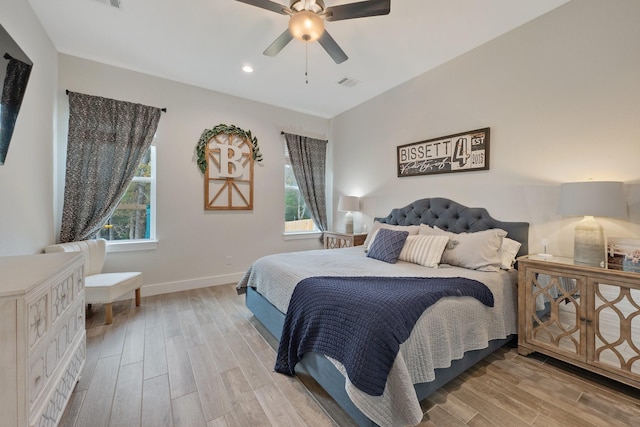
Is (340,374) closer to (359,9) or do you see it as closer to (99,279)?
(359,9)

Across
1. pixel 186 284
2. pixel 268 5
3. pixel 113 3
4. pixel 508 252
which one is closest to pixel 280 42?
pixel 268 5

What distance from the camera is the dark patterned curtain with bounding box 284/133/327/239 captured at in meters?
4.68

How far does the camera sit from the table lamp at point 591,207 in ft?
6.08

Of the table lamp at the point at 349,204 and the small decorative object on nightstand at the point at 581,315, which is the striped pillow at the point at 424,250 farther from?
the table lamp at the point at 349,204

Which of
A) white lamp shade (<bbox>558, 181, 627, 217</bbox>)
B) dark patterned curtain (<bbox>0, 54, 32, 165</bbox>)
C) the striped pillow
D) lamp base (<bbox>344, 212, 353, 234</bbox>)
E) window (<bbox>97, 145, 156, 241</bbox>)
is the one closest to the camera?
dark patterned curtain (<bbox>0, 54, 32, 165</bbox>)

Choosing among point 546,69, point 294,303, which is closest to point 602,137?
point 546,69

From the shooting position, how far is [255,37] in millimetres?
2707

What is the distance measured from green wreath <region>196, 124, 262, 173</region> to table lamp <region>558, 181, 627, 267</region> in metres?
3.80

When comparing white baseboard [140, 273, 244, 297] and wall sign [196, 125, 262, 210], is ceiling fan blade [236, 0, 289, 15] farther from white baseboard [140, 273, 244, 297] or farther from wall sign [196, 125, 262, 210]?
white baseboard [140, 273, 244, 297]

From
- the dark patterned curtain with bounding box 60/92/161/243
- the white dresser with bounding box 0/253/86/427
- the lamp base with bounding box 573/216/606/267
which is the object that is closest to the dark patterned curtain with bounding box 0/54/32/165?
the white dresser with bounding box 0/253/86/427

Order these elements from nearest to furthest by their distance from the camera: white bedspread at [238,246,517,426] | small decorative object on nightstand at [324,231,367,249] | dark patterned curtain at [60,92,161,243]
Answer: white bedspread at [238,246,517,426], dark patterned curtain at [60,92,161,243], small decorative object on nightstand at [324,231,367,249]

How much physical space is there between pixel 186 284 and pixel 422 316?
3.36 meters

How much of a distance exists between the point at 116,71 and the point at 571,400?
5303mm

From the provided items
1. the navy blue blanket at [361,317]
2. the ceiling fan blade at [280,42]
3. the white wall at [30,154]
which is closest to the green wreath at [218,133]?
the white wall at [30,154]
